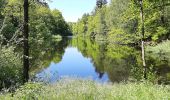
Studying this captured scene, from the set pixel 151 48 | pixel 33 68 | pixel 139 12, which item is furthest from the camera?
pixel 151 48

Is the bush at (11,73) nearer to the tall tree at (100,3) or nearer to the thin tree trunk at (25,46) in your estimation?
the thin tree trunk at (25,46)

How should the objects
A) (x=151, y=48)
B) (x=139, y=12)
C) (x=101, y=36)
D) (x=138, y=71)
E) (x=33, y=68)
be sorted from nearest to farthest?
(x=138, y=71) → (x=139, y=12) → (x=33, y=68) → (x=151, y=48) → (x=101, y=36)

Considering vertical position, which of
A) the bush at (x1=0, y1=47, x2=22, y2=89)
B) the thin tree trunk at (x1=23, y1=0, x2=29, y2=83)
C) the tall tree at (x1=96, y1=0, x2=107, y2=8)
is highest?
the tall tree at (x1=96, y1=0, x2=107, y2=8)

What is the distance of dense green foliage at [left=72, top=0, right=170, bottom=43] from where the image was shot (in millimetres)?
22609

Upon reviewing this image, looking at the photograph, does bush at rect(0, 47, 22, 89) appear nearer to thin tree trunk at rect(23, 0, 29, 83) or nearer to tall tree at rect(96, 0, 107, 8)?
thin tree trunk at rect(23, 0, 29, 83)

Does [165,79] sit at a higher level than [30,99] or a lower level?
lower

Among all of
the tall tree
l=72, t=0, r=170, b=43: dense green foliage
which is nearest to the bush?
l=72, t=0, r=170, b=43: dense green foliage

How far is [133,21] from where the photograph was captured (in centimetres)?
6919

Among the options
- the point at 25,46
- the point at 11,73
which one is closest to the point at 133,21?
the point at 11,73

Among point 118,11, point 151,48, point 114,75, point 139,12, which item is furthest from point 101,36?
point 139,12

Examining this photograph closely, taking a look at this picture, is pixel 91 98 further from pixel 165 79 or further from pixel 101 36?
pixel 101 36

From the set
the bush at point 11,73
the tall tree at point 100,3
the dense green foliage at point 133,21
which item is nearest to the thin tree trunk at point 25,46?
the bush at point 11,73

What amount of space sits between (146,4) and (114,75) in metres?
14.9

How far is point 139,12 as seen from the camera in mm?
23047
